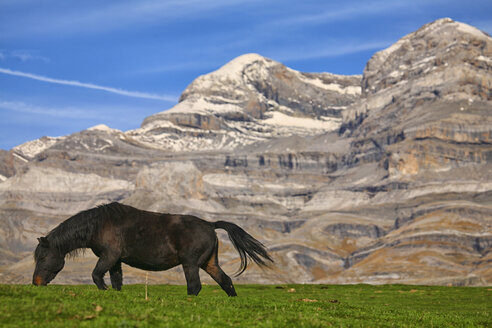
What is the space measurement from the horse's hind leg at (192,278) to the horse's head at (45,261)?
408cm

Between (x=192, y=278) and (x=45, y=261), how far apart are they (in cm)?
484

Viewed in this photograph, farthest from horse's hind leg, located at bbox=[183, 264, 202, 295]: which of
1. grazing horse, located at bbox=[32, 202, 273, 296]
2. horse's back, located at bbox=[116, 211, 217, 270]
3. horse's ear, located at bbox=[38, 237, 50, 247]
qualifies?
horse's ear, located at bbox=[38, 237, 50, 247]

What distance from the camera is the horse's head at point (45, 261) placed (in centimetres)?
2353

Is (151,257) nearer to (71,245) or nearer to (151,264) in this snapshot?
→ (151,264)

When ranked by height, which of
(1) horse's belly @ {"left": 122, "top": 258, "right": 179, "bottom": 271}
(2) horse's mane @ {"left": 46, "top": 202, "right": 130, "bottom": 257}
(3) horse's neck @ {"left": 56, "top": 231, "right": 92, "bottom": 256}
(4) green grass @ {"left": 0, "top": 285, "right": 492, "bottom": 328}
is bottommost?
(4) green grass @ {"left": 0, "top": 285, "right": 492, "bottom": 328}

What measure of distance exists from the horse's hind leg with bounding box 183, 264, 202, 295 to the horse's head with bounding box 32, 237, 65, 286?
408 centimetres

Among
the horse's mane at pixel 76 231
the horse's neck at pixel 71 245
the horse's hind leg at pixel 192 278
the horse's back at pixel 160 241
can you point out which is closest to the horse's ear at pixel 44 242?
the horse's mane at pixel 76 231

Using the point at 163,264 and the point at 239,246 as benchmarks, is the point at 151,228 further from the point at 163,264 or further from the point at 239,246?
the point at 239,246

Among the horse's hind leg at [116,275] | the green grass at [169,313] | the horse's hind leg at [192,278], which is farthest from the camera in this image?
the horse's hind leg at [116,275]

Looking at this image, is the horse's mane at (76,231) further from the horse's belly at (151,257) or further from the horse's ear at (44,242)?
the horse's belly at (151,257)

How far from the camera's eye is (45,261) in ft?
77.4

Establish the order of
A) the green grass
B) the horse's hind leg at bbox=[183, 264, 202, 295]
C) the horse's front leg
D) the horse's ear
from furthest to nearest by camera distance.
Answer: the horse's hind leg at bbox=[183, 264, 202, 295]
the horse's ear
the horse's front leg
the green grass

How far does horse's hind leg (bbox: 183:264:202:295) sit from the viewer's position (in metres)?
23.7

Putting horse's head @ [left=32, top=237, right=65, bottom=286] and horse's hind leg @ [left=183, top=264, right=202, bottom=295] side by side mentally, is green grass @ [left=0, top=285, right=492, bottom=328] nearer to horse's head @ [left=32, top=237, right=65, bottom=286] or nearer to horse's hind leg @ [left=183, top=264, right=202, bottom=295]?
horse's hind leg @ [left=183, top=264, right=202, bottom=295]
